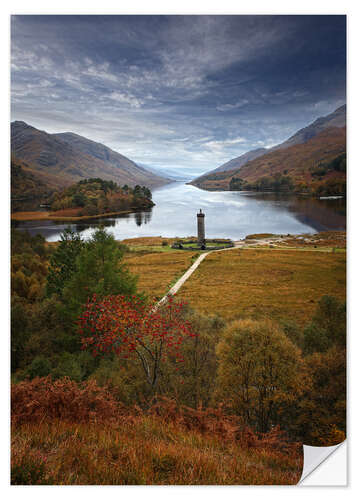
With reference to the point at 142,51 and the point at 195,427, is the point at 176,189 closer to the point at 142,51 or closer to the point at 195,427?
the point at 142,51

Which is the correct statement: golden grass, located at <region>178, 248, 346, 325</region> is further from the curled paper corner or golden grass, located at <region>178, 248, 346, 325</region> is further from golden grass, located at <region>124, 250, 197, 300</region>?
the curled paper corner

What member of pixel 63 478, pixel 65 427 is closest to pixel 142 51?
pixel 65 427

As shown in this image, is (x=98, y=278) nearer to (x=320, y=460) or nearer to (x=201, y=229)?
(x=320, y=460)

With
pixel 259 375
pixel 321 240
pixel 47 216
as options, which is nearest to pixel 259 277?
pixel 321 240

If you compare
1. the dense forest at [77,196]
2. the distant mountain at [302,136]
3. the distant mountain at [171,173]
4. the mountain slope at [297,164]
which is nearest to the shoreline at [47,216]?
the dense forest at [77,196]

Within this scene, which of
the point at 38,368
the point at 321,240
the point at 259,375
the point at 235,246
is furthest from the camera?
the point at 235,246
